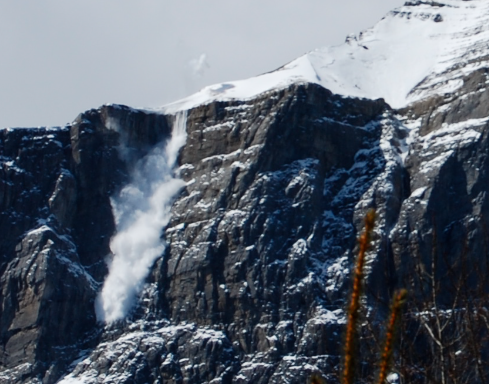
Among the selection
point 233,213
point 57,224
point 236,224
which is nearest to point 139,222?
point 57,224

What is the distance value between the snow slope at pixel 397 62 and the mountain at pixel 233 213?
10.6 inches

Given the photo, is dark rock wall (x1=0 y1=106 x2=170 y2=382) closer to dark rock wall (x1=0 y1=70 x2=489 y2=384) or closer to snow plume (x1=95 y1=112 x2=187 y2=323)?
dark rock wall (x1=0 y1=70 x2=489 y2=384)

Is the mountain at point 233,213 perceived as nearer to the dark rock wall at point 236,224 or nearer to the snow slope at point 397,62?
the dark rock wall at point 236,224

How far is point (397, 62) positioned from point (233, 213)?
74.0 feet

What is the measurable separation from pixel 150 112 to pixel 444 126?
22038mm

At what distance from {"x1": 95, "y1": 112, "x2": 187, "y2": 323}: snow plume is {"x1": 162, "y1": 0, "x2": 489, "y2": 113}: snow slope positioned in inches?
167

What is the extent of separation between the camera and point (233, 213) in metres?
84.5

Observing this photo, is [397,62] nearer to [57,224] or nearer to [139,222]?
[139,222]

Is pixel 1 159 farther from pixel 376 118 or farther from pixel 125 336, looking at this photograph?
pixel 376 118

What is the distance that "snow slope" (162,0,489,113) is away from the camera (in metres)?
92.2

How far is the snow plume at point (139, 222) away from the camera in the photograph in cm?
8594

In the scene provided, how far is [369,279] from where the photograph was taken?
249ft

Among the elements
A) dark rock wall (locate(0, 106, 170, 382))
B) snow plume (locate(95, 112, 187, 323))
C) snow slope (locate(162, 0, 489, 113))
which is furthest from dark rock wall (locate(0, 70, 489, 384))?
snow slope (locate(162, 0, 489, 113))

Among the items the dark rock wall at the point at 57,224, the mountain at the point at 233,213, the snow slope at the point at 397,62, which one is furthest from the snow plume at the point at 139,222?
the snow slope at the point at 397,62
